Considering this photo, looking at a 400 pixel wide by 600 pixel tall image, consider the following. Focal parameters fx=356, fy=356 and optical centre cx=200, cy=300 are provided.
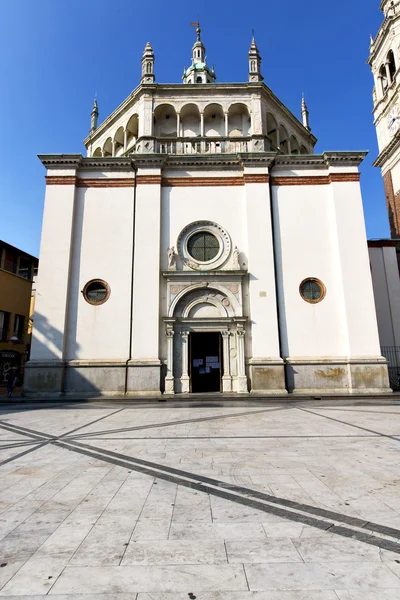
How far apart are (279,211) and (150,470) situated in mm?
15511

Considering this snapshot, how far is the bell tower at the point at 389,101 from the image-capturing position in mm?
26516

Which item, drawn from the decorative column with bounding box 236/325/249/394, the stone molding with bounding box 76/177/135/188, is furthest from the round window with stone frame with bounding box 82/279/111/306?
the decorative column with bounding box 236/325/249/394

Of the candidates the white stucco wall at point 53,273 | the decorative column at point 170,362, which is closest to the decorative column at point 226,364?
the decorative column at point 170,362

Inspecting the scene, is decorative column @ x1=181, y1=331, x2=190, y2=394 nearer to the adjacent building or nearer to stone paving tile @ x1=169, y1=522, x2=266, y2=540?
the adjacent building

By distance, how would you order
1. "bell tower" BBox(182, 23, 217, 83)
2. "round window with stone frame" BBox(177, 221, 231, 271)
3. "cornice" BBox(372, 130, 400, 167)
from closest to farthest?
"round window with stone frame" BBox(177, 221, 231, 271) < "cornice" BBox(372, 130, 400, 167) < "bell tower" BBox(182, 23, 217, 83)

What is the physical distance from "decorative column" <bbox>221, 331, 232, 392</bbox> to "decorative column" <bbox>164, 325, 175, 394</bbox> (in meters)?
2.42

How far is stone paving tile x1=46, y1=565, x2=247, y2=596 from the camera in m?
2.49

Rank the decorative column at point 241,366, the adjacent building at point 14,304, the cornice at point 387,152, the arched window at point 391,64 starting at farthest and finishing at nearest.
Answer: the arched window at point 391,64
the cornice at point 387,152
the adjacent building at point 14,304
the decorative column at point 241,366

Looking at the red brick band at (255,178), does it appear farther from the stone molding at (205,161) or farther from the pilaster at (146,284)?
the pilaster at (146,284)

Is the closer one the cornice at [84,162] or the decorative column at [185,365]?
the decorative column at [185,365]

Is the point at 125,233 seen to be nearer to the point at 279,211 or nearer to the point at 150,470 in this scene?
the point at 279,211

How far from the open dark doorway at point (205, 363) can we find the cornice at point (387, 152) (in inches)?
794

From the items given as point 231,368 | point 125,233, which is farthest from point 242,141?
point 231,368

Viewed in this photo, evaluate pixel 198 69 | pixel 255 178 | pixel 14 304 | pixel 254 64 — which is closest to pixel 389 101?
pixel 254 64
